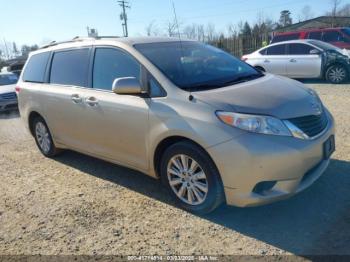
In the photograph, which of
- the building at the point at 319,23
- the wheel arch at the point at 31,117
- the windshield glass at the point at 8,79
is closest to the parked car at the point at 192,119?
the wheel arch at the point at 31,117

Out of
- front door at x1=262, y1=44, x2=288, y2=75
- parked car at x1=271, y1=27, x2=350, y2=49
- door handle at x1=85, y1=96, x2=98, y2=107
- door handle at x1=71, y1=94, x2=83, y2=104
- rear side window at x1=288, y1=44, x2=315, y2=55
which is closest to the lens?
door handle at x1=85, y1=96, x2=98, y2=107

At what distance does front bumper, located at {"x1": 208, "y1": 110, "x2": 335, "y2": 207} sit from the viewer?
3078 millimetres

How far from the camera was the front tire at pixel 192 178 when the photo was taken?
3.39 meters

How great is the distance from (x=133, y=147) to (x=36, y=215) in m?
1.31

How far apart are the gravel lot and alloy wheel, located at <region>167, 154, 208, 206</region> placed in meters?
0.20

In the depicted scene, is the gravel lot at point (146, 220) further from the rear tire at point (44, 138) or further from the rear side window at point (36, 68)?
the rear side window at point (36, 68)

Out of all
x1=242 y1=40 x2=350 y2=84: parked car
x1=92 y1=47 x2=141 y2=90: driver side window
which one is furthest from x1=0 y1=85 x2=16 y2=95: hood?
x1=92 y1=47 x2=141 y2=90: driver side window

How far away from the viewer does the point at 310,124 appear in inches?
134

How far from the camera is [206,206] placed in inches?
139

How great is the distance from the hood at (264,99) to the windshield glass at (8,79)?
39.0 feet

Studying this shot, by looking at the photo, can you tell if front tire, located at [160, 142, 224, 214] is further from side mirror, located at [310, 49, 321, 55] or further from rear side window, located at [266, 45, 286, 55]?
rear side window, located at [266, 45, 286, 55]

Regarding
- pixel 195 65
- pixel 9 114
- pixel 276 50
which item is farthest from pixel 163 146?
pixel 276 50

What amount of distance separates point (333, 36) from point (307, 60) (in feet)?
13.6

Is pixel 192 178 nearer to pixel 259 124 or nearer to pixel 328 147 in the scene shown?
pixel 259 124
